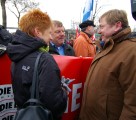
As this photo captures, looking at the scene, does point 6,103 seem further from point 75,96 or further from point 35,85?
point 35,85

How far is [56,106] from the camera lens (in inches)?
84.2

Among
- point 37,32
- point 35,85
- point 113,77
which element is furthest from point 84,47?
point 35,85

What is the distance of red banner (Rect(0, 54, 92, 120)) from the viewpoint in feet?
8.86

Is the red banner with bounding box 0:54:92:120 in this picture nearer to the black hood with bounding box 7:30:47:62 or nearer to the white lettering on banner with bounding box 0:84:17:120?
the white lettering on banner with bounding box 0:84:17:120

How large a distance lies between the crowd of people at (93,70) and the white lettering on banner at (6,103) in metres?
0.53

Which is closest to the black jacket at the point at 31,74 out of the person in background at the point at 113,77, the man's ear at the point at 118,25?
the person in background at the point at 113,77

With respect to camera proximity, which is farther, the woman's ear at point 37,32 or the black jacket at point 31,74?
the woman's ear at point 37,32

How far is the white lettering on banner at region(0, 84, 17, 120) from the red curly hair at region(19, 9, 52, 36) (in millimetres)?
828

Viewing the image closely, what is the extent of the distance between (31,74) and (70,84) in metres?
0.66

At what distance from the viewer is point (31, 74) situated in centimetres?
213

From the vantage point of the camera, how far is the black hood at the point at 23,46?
221cm

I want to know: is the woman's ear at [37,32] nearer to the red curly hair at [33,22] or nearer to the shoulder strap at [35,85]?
the red curly hair at [33,22]

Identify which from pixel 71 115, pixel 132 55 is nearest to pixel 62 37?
pixel 71 115

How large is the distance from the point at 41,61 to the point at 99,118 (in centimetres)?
85
